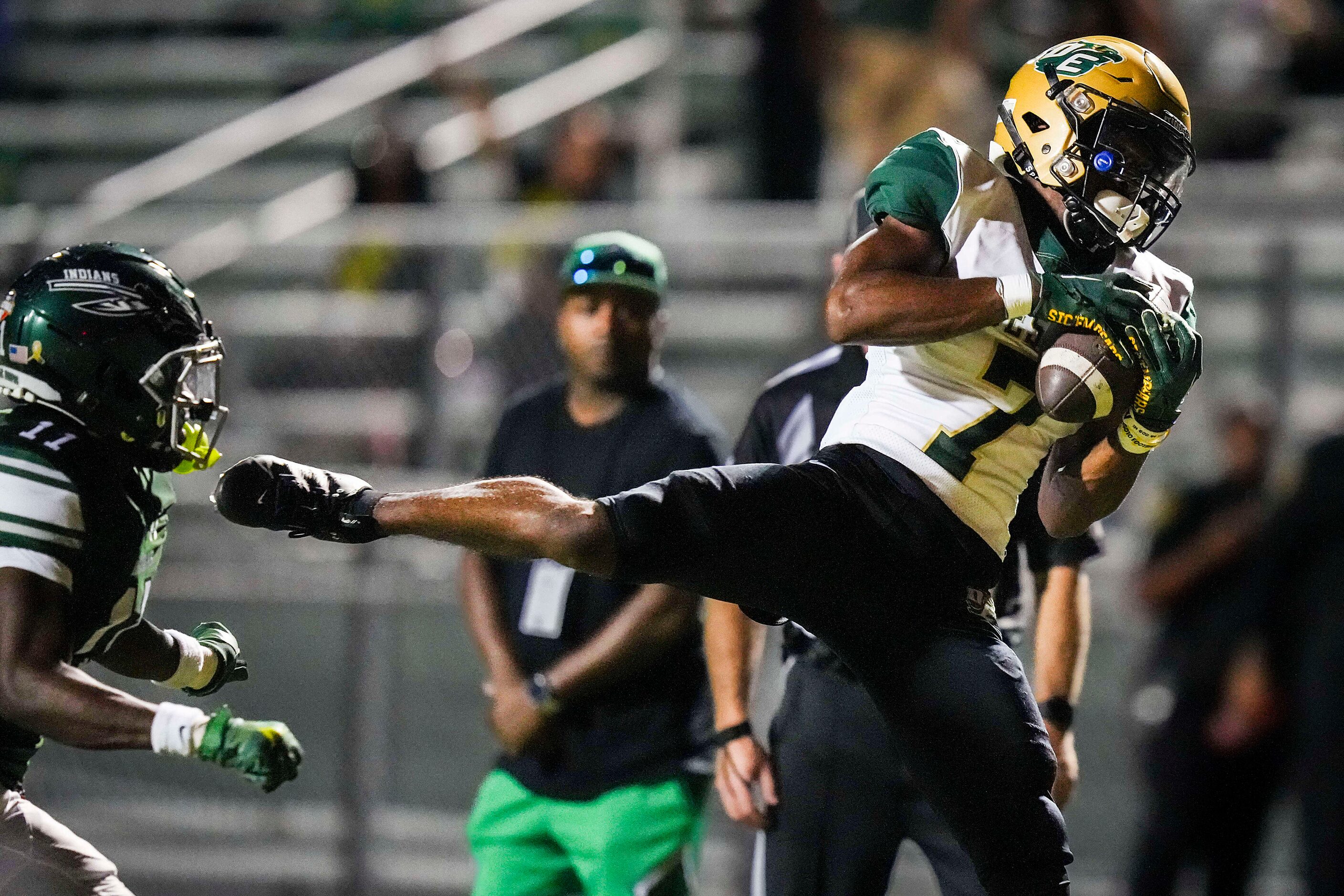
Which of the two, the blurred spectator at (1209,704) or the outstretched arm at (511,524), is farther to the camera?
the blurred spectator at (1209,704)

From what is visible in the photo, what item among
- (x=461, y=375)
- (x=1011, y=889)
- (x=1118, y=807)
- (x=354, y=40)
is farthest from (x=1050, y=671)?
(x=354, y=40)

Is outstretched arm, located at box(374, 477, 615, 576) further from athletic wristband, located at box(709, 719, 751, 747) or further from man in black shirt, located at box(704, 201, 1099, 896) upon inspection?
athletic wristband, located at box(709, 719, 751, 747)

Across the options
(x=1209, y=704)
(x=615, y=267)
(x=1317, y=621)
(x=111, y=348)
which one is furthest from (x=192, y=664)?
(x=1209, y=704)

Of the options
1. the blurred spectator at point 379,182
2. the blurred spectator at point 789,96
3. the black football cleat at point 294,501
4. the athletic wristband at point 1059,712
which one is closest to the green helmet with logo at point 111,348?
the black football cleat at point 294,501

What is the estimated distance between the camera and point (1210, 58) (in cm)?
846

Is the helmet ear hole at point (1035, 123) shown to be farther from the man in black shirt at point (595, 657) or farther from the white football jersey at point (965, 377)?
the man in black shirt at point (595, 657)

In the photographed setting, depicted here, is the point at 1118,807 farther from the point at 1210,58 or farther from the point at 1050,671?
the point at 1210,58

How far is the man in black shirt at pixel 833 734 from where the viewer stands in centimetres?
361

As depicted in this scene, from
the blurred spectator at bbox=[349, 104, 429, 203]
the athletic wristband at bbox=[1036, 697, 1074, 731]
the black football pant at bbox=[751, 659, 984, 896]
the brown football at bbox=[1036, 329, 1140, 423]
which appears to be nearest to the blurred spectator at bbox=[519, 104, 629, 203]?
the blurred spectator at bbox=[349, 104, 429, 203]

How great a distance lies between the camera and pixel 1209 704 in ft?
19.2

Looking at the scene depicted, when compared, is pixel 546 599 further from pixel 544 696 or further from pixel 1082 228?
pixel 1082 228

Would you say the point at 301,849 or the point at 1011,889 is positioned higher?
the point at 1011,889

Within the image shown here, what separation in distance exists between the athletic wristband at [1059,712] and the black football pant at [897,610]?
0.58m

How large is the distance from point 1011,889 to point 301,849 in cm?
408
